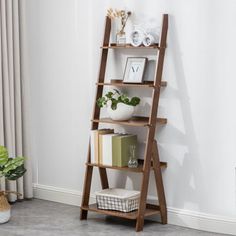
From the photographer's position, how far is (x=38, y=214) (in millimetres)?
4641

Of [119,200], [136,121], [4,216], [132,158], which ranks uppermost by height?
[136,121]

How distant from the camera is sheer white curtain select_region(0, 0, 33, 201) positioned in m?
4.88

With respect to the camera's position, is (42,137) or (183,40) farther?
(42,137)

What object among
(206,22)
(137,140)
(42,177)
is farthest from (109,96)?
(42,177)

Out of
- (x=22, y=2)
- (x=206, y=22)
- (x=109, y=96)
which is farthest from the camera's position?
(x=22, y=2)

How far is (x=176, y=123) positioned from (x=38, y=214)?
1.33 metres

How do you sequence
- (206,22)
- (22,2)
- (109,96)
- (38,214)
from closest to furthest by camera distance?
(206,22)
(109,96)
(38,214)
(22,2)

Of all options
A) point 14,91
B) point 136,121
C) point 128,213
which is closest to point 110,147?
point 136,121

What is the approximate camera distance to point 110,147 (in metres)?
4.30

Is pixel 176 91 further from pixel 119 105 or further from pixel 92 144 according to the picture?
pixel 92 144

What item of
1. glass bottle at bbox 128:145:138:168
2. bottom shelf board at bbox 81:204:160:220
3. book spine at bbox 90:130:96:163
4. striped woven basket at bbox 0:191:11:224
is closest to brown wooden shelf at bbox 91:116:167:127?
book spine at bbox 90:130:96:163

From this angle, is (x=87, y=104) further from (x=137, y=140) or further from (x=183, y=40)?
(x=183, y=40)

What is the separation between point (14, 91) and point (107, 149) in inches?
45.8

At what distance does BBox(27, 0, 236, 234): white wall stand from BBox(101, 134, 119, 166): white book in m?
0.34
